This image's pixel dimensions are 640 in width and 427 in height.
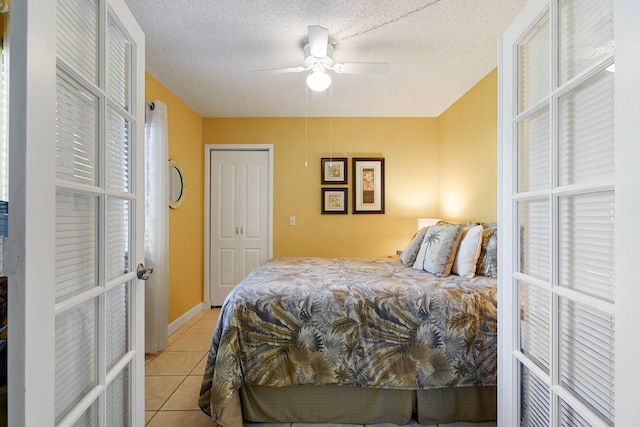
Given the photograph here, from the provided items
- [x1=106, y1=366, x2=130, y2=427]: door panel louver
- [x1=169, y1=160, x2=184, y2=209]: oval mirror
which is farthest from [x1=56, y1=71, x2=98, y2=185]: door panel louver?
[x1=169, y1=160, x2=184, y2=209]: oval mirror

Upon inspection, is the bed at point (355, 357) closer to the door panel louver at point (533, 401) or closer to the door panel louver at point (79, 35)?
the door panel louver at point (533, 401)

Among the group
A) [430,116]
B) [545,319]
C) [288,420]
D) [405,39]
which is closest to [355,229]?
[430,116]

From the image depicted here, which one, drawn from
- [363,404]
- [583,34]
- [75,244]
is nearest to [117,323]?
[75,244]

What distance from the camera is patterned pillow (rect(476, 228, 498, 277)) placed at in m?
2.20

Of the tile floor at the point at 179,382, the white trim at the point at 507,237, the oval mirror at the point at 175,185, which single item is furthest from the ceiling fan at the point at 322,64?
the tile floor at the point at 179,382

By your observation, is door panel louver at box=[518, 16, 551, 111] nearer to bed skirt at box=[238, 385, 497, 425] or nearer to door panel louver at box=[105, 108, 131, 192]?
door panel louver at box=[105, 108, 131, 192]

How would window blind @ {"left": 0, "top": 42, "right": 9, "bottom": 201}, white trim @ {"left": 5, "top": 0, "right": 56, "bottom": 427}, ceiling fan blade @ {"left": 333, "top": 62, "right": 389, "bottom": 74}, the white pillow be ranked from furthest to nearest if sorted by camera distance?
ceiling fan blade @ {"left": 333, "top": 62, "right": 389, "bottom": 74} → the white pillow → window blind @ {"left": 0, "top": 42, "right": 9, "bottom": 201} → white trim @ {"left": 5, "top": 0, "right": 56, "bottom": 427}

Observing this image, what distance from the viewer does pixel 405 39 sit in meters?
2.39

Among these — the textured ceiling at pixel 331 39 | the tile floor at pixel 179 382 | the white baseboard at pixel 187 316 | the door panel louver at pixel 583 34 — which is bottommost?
the tile floor at pixel 179 382

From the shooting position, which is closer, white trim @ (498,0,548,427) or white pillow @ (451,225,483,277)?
white trim @ (498,0,548,427)

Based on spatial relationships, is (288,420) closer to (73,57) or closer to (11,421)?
(11,421)

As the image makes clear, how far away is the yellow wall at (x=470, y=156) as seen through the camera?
2.90 meters

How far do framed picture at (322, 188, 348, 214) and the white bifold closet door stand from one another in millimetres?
2971

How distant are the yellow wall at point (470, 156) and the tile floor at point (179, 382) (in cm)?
193
